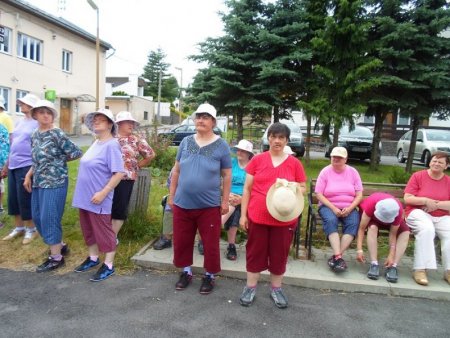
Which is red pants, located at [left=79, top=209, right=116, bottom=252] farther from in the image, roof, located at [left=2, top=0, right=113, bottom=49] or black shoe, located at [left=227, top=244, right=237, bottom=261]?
roof, located at [left=2, top=0, right=113, bottom=49]

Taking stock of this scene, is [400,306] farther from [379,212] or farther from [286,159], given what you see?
[286,159]

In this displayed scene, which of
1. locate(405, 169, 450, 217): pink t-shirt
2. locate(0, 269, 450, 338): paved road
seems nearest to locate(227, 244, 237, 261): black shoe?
locate(0, 269, 450, 338): paved road

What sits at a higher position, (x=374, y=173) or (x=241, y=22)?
(x=241, y=22)

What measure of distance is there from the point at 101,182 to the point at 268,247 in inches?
72.3

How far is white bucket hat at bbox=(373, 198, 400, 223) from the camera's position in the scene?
4.39 metres

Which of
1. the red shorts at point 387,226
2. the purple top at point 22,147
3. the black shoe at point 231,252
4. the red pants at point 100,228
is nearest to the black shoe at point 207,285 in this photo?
the black shoe at point 231,252

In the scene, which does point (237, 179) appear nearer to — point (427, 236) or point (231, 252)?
point (231, 252)

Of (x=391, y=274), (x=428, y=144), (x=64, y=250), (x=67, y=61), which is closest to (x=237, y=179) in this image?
(x=391, y=274)

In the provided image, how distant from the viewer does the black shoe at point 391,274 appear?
4297mm

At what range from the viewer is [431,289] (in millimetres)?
4156

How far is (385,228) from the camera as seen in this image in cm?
464

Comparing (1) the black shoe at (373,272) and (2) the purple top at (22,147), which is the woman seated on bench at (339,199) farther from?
(2) the purple top at (22,147)

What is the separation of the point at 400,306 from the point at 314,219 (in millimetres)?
1342

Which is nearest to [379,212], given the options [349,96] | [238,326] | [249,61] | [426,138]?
[238,326]
